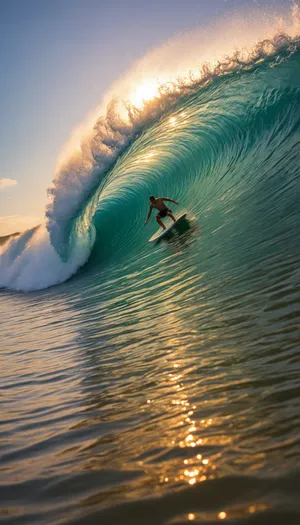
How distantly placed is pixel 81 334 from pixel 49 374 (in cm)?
134

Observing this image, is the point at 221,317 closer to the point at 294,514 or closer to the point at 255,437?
the point at 255,437

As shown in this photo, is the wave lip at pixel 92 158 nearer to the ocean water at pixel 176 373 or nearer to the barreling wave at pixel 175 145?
the barreling wave at pixel 175 145

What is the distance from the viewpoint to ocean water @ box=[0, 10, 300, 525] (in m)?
1.88

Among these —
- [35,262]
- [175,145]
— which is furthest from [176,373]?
[175,145]

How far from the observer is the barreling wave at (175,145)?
13078 millimetres

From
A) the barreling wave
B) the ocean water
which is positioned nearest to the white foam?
the barreling wave

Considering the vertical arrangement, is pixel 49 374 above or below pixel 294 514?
above

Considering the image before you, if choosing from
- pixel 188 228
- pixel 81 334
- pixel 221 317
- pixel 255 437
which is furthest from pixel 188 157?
pixel 255 437

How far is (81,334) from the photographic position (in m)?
5.50

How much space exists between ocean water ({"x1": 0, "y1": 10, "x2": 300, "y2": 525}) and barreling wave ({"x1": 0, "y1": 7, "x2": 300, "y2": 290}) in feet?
1.40

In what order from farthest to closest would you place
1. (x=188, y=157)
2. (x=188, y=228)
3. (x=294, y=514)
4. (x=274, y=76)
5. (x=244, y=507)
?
1. (x=188, y=157)
2. (x=274, y=76)
3. (x=188, y=228)
4. (x=244, y=507)
5. (x=294, y=514)

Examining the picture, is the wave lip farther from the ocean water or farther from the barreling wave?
Answer: the ocean water

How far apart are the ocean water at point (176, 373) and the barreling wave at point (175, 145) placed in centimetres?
43

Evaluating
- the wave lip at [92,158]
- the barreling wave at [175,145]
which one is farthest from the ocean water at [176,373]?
the wave lip at [92,158]
